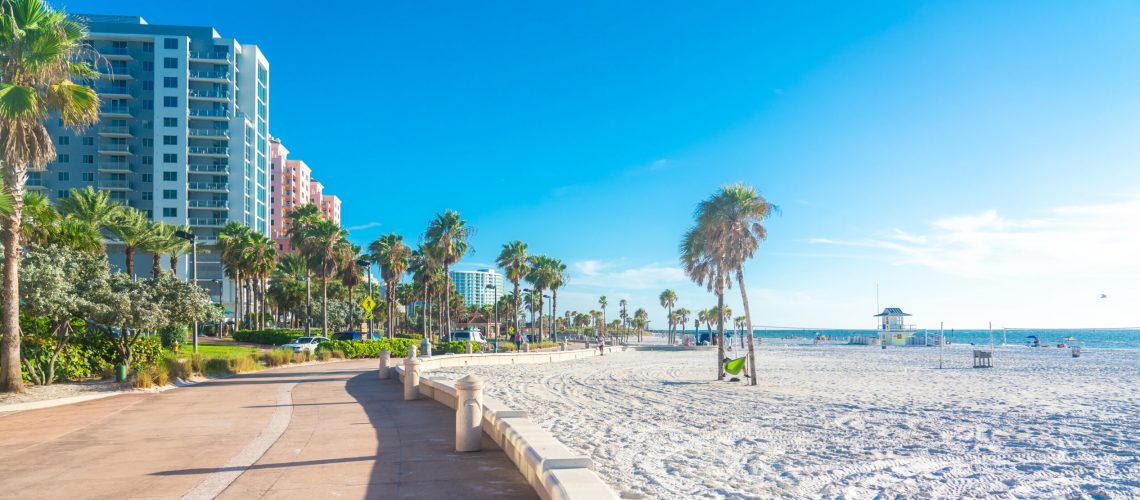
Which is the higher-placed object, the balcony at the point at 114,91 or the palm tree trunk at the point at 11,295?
the balcony at the point at 114,91

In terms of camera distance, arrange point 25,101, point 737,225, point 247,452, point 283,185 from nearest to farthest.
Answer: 1. point 247,452
2. point 25,101
3. point 737,225
4. point 283,185

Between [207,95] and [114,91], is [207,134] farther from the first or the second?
[114,91]

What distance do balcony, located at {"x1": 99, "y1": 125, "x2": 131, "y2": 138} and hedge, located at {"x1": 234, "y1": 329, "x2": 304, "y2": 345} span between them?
46.8m

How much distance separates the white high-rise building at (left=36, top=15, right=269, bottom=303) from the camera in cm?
8881

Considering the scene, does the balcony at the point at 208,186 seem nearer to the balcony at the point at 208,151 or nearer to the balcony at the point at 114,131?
the balcony at the point at 208,151

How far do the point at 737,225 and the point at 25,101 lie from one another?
22.3 meters

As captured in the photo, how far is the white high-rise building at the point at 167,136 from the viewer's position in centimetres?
8881

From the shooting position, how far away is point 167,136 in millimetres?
90062

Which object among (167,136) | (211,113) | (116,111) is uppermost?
(211,113)

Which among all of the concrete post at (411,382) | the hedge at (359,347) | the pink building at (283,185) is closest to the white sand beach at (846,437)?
the concrete post at (411,382)

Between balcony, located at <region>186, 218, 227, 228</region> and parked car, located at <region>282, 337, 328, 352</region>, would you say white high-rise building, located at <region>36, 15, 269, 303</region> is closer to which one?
balcony, located at <region>186, 218, 227, 228</region>

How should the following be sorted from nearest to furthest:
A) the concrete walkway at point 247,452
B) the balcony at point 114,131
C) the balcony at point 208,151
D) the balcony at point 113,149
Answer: the concrete walkway at point 247,452 < the balcony at point 113,149 < the balcony at point 114,131 < the balcony at point 208,151

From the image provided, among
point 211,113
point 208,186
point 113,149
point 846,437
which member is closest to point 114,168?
point 113,149

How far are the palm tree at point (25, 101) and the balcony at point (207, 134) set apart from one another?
263ft
